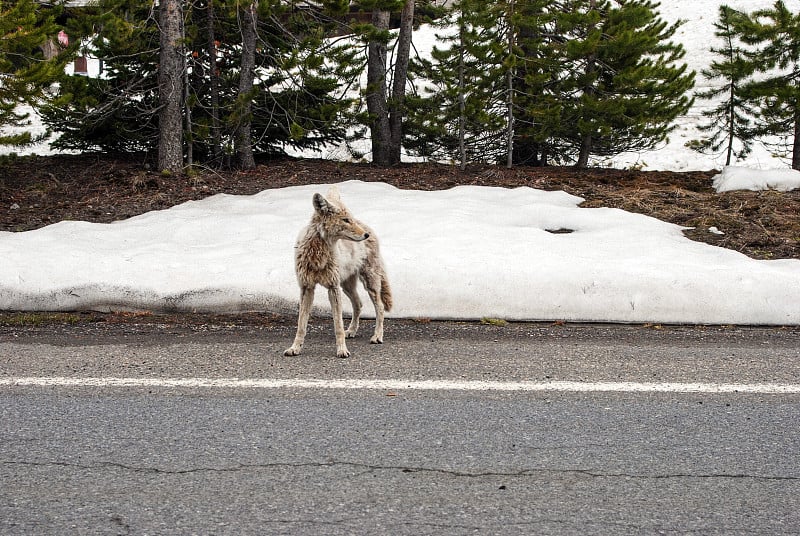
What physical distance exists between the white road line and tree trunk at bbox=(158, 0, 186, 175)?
350 inches

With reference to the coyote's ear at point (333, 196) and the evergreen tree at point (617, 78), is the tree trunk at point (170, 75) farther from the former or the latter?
the coyote's ear at point (333, 196)

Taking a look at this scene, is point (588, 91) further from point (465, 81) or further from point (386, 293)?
point (386, 293)

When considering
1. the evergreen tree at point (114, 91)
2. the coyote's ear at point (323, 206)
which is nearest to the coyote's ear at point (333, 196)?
the coyote's ear at point (323, 206)

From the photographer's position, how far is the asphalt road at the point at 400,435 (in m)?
3.34

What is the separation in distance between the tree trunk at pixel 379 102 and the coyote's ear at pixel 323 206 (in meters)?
9.37

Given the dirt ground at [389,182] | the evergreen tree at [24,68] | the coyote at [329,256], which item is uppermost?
the evergreen tree at [24,68]

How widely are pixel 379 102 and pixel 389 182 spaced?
2443 mm

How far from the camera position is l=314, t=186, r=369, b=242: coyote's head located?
600cm

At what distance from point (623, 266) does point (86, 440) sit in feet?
18.7

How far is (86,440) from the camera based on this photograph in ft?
13.6

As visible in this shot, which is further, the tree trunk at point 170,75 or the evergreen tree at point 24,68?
the tree trunk at point 170,75

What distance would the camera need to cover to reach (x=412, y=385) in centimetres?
513

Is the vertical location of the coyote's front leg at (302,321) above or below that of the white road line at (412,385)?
above

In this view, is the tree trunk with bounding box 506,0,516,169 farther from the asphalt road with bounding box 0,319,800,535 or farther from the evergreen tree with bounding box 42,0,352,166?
the asphalt road with bounding box 0,319,800,535
